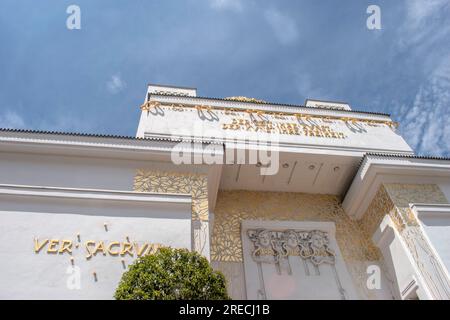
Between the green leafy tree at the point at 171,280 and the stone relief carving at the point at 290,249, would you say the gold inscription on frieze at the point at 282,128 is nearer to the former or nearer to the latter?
the stone relief carving at the point at 290,249

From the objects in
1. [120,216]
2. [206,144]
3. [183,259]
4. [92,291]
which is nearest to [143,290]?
[183,259]

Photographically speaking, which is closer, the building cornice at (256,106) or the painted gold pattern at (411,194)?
the painted gold pattern at (411,194)

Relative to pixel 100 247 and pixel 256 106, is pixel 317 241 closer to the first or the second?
pixel 256 106

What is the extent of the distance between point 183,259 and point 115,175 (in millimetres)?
2407

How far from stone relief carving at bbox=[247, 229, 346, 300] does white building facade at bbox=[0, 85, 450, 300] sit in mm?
22

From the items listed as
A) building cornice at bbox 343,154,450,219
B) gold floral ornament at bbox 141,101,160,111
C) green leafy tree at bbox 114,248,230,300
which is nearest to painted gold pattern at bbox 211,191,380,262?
building cornice at bbox 343,154,450,219

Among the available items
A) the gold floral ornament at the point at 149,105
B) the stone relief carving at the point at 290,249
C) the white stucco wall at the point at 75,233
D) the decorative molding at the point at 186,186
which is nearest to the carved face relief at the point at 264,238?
the stone relief carving at the point at 290,249

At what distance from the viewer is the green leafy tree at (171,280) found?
3799 millimetres

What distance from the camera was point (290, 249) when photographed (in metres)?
7.02

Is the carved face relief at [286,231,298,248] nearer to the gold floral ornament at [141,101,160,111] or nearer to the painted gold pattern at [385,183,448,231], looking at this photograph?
the painted gold pattern at [385,183,448,231]

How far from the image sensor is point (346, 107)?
9688 millimetres

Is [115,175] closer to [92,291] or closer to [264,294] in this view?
[92,291]

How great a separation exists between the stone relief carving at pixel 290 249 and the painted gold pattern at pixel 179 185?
155 cm

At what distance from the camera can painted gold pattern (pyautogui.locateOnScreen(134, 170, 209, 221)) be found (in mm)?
5910
